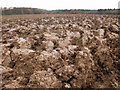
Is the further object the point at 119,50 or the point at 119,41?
the point at 119,41

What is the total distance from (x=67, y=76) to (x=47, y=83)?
0.44 m

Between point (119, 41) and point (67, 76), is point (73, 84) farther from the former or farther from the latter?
point (119, 41)

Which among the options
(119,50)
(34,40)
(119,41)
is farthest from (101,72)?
(34,40)

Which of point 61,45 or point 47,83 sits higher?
Result: point 61,45

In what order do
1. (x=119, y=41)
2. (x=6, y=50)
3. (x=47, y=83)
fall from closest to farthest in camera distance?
(x=47, y=83) → (x=6, y=50) → (x=119, y=41)

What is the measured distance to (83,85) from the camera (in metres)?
2.50

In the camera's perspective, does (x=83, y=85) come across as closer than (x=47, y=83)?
No

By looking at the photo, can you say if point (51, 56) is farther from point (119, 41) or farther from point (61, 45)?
point (119, 41)

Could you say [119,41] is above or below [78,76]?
above

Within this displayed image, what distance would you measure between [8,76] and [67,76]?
117cm

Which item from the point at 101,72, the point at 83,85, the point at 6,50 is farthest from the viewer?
the point at 6,50

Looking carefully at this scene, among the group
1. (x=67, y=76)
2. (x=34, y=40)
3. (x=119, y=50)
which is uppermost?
(x=34, y=40)

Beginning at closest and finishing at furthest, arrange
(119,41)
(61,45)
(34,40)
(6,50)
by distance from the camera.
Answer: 1. (6,50)
2. (61,45)
3. (34,40)
4. (119,41)

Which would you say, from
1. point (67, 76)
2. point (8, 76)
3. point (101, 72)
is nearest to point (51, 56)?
point (67, 76)
